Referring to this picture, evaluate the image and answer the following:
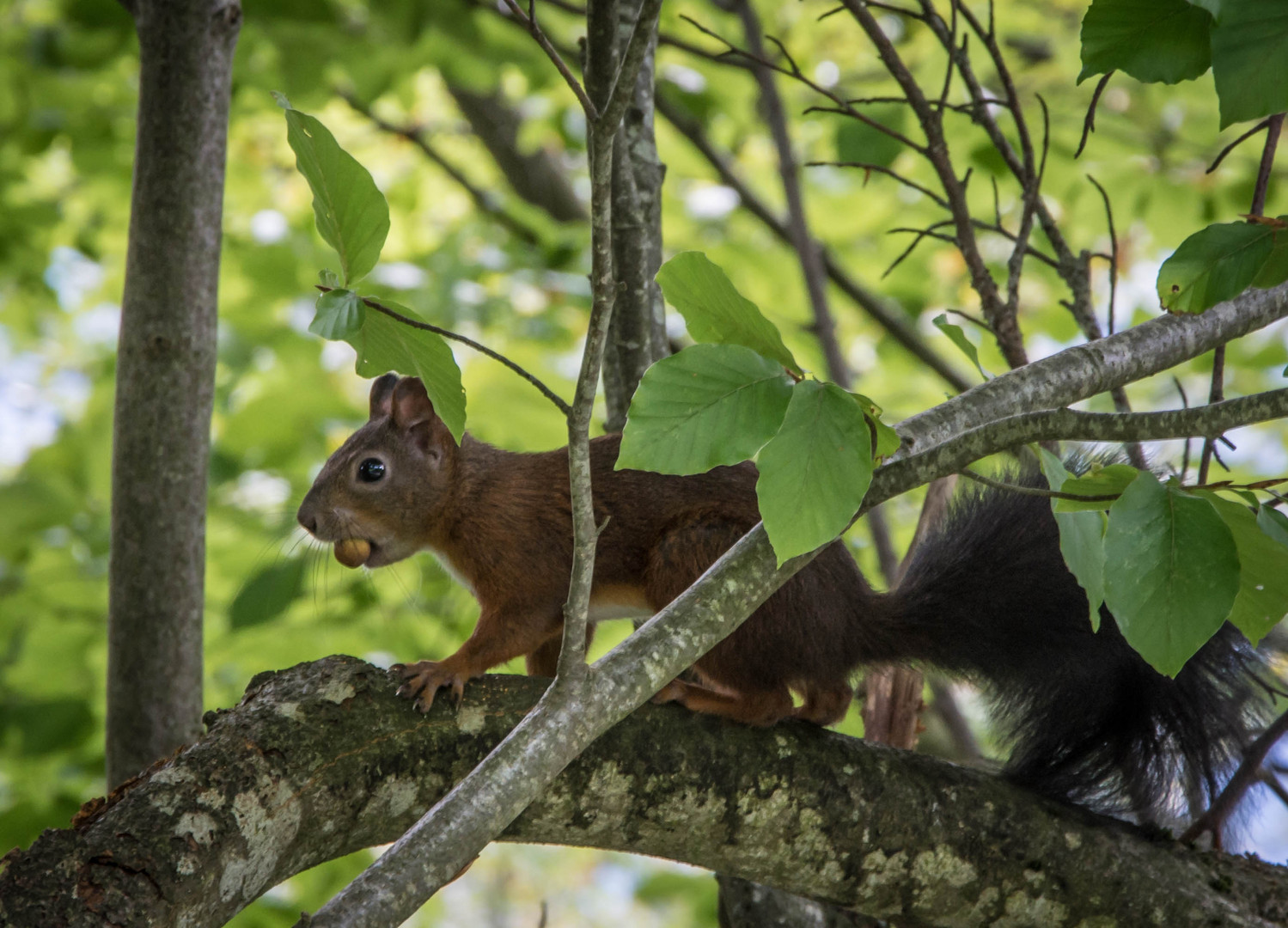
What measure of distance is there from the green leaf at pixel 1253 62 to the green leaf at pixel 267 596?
8.20 feet

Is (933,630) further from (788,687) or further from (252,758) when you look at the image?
(252,758)

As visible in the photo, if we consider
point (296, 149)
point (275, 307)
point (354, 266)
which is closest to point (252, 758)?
point (354, 266)

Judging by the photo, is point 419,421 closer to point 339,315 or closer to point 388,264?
point 339,315

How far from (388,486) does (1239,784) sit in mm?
1807

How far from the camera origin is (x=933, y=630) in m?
2.14

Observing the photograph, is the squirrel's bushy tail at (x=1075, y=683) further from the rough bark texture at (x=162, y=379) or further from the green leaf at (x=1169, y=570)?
the rough bark texture at (x=162, y=379)

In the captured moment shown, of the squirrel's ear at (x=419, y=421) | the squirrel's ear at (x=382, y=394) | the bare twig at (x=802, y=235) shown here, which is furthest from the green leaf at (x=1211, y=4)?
the bare twig at (x=802, y=235)

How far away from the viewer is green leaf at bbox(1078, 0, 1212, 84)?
1283mm

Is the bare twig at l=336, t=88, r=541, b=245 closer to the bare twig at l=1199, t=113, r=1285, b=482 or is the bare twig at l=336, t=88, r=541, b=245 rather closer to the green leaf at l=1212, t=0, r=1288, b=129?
the bare twig at l=1199, t=113, r=1285, b=482

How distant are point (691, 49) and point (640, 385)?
156 cm

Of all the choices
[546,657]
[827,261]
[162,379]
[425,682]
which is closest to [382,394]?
[162,379]

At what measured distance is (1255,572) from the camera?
1.32m

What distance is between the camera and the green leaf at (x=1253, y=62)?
120cm

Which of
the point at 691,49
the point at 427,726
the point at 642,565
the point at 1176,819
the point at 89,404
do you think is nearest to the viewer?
the point at 427,726
